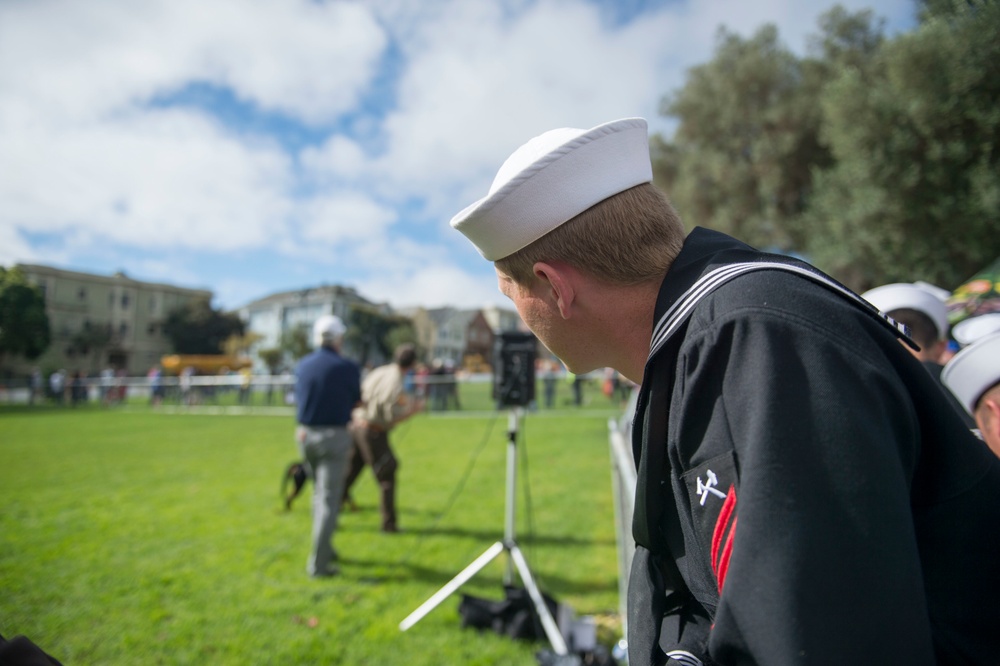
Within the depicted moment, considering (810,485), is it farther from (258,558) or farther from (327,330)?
(258,558)

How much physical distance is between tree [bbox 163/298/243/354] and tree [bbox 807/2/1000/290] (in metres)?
67.9

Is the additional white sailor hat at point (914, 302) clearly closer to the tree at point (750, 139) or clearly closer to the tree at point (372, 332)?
the tree at point (750, 139)

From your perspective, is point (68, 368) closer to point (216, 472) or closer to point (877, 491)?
point (216, 472)

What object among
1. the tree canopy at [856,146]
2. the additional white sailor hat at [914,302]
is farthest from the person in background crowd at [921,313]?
the tree canopy at [856,146]

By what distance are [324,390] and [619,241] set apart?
5.06 m

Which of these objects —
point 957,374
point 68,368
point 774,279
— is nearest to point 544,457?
point 957,374

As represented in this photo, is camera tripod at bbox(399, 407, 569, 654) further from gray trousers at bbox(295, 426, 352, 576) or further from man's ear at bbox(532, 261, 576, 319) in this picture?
man's ear at bbox(532, 261, 576, 319)

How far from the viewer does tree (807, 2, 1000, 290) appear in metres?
8.27

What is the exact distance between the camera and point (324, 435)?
564 cm

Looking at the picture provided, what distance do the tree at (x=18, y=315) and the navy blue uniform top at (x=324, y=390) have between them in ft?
7.10

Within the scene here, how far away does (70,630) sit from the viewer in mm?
4426

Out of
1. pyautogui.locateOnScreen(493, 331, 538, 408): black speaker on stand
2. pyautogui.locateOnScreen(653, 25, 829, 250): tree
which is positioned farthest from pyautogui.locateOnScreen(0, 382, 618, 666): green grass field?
pyautogui.locateOnScreen(653, 25, 829, 250): tree

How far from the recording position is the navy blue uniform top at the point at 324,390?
18.5 ft

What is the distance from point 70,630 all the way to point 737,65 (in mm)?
22264
